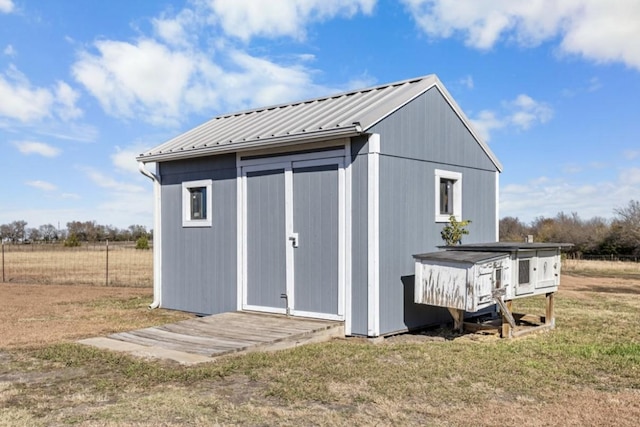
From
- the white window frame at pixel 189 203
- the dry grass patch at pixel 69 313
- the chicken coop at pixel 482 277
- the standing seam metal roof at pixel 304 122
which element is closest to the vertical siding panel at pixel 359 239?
the standing seam metal roof at pixel 304 122

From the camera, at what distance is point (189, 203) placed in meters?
9.90

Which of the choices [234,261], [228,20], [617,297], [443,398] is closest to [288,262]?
[234,261]

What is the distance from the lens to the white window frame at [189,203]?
9422 mm

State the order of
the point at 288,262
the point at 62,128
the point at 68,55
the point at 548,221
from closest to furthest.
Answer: the point at 288,262, the point at 68,55, the point at 62,128, the point at 548,221

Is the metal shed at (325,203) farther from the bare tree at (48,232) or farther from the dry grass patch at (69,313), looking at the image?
the bare tree at (48,232)

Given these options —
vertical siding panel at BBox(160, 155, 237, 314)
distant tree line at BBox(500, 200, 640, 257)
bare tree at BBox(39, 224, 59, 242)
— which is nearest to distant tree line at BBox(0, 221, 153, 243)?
bare tree at BBox(39, 224, 59, 242)

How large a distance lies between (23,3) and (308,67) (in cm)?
539

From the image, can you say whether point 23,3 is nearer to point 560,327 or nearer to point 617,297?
point 560,327

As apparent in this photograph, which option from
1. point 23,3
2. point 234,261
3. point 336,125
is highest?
point 23,3

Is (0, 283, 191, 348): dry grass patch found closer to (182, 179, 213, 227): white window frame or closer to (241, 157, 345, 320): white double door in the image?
(182, 179, 213, 227): white window frame

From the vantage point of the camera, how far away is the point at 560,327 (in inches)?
335

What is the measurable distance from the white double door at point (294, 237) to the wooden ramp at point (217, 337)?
37 centimetres

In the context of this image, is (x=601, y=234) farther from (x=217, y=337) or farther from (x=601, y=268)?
(x=217, y=337)

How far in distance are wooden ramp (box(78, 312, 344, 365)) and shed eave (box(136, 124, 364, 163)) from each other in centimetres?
260
